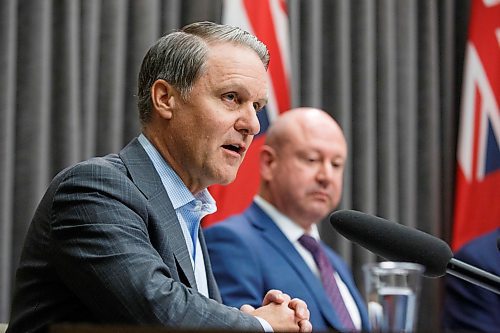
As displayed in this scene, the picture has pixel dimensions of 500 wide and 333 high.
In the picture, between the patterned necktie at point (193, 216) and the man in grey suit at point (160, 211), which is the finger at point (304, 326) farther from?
the patterned necktie at point (193, 216)

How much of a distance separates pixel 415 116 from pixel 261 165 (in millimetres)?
1131

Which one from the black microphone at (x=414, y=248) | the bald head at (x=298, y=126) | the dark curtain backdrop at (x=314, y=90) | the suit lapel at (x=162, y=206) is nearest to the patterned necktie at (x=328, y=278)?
the bald head at (x=298, y=126)

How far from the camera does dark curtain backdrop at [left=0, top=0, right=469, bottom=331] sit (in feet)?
11.9

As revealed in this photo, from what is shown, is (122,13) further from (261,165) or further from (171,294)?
(171,294)

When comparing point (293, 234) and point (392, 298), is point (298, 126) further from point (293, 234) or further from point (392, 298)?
point (392, 298)

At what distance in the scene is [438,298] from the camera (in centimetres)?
479

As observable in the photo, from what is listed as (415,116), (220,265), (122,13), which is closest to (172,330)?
(220,265)

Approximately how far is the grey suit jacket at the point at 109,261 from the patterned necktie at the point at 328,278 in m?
1.57

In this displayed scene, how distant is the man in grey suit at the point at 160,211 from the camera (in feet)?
5.99

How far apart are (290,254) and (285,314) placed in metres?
1.64

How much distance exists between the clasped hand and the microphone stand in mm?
380

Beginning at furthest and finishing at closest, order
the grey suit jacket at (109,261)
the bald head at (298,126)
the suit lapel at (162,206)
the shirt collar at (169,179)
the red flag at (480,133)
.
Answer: the red flag at (480,133) → the bald head at (298,126) → the shirt collar at (169,179) → the suit lapel at (162,206) → the grey suit jacket at (109,261)

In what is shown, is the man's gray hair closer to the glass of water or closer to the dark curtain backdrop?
the glass of water

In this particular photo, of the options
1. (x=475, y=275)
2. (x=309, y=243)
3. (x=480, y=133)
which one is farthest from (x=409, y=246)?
(x=480, y=133)
